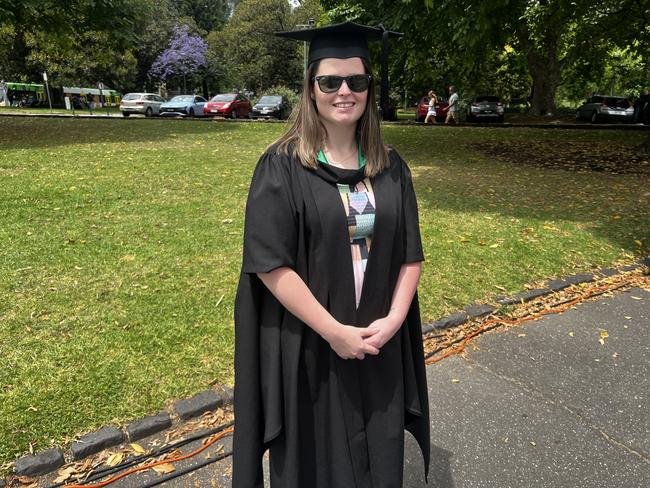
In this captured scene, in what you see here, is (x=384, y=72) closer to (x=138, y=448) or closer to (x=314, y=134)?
(x=314, y=134)

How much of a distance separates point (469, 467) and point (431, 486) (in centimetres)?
26

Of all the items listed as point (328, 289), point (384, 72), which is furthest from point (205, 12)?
point (328, 289)

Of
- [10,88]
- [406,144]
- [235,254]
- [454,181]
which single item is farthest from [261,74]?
[235,254]

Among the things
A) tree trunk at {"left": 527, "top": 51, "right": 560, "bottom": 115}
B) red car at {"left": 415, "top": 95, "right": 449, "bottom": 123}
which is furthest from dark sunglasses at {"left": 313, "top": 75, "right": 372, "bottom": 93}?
red car at {"left": 415, "top": 95, "right": 449, "bottom": 123}

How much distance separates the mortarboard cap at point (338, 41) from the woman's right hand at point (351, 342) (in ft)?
3.20

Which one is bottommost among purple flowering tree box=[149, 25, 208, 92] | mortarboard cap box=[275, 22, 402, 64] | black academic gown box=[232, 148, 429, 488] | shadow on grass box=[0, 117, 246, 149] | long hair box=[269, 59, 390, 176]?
shadow on grass box=[0, 117, 246, 149]

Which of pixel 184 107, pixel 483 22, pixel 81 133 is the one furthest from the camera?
pixel 184 107

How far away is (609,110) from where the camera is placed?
26.5 meters

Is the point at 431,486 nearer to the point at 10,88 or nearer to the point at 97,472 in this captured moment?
the point at 97,472

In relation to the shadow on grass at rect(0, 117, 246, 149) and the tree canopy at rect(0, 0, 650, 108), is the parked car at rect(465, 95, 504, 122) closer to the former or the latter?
the tree canopy at rect(0, 0, 650, 108)

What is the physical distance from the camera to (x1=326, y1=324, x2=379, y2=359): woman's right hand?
5.61ft

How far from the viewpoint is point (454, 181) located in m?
10.1

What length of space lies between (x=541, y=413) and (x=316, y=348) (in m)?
2.02

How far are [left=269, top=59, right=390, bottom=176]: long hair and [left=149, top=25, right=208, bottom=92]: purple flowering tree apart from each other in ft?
175
